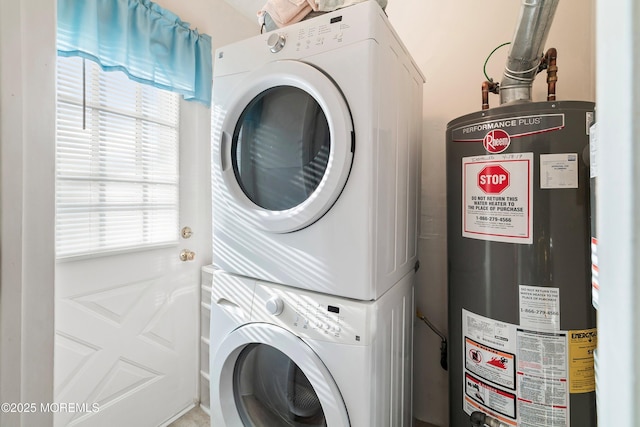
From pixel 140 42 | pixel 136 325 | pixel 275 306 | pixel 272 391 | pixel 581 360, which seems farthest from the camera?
pixel 136 325

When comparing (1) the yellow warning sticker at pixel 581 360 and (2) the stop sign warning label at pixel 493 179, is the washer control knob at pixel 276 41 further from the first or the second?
(1) the yellow warning sticker at pixel 581 360

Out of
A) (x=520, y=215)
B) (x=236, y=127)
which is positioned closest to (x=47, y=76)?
(x=236, y=127)

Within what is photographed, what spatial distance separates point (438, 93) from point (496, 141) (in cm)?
66

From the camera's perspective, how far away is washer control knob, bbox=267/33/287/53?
87cm

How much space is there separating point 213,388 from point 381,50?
1244 millimetres

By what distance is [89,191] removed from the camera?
4.11ft

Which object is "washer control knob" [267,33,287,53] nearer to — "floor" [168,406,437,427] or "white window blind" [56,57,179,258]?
"white window blind" [56,57,179,258]

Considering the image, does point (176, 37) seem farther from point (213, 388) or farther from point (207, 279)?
point (213, 388)

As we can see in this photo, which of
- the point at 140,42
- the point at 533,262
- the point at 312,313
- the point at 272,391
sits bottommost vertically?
the point at 272,391

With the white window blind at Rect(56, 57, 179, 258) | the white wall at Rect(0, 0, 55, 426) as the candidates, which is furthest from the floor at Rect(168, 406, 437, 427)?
the white wall at Rect(0, 0, 55, 426)

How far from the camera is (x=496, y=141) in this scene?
805 millimetres

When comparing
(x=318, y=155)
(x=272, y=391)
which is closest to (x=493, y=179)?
(x=318, y=155)

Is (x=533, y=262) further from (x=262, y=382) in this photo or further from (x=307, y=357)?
(x=262, y=382)

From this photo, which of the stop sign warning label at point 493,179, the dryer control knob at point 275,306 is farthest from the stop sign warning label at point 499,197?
the dryer control knob at point 275,306
